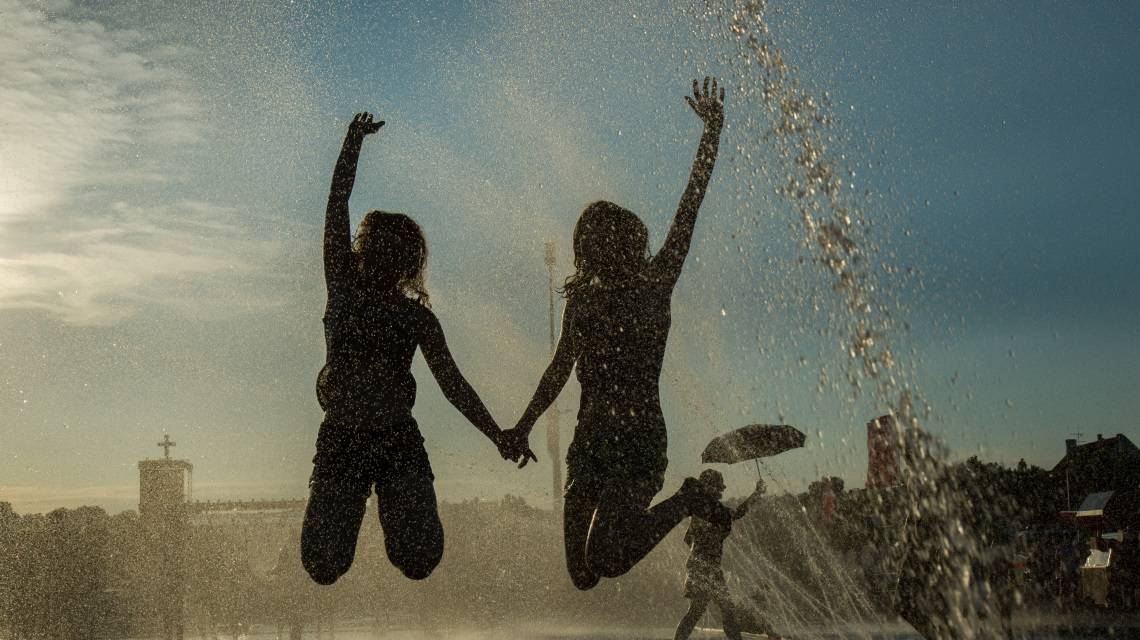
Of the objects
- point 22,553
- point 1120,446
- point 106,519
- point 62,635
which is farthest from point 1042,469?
point 22,553

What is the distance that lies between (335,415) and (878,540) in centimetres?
1939

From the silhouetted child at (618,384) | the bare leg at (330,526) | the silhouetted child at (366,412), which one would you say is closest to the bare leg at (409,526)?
the silhouetted child at (366,412)

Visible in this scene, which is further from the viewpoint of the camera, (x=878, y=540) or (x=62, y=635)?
(x=62, y=635)

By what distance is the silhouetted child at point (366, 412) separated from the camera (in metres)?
4.93

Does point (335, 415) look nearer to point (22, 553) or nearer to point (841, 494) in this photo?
point (841, 494)

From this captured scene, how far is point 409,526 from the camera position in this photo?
502 centimetres

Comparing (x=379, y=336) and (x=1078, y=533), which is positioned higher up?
(x=379, y=336)

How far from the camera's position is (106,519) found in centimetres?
4306

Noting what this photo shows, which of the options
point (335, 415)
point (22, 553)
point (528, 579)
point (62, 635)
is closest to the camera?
point (335, 415)

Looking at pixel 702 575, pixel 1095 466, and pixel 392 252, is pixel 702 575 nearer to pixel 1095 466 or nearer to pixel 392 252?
pixel 392 252

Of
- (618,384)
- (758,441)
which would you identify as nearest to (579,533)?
(618,384)

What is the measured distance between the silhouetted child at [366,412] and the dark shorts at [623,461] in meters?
0.77

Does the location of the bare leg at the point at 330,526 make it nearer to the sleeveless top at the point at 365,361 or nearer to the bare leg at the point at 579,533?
the sleeveless top at the point at 365,361

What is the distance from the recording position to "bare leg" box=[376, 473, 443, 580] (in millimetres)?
4992
